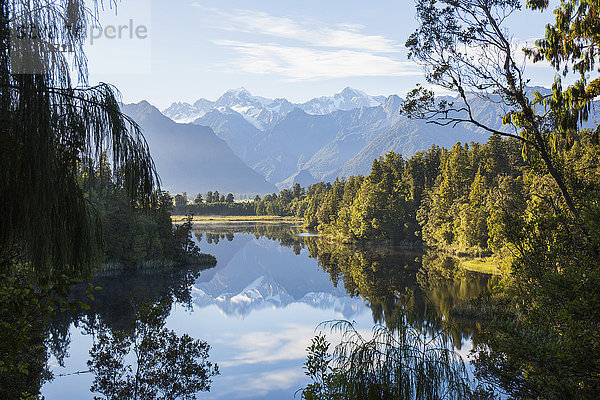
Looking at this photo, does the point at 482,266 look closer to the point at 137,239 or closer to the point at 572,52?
the point at 137,239

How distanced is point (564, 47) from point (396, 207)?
60654 millimetres

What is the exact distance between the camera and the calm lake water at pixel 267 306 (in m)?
19.0

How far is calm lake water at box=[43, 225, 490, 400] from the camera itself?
19.0 meters

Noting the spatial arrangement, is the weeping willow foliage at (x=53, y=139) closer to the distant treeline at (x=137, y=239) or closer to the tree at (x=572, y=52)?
the tree at (x=572, y=52)

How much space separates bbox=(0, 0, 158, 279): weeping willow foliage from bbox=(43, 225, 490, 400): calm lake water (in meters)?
7.98

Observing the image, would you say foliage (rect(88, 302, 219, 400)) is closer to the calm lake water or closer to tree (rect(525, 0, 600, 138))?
the calm lake water

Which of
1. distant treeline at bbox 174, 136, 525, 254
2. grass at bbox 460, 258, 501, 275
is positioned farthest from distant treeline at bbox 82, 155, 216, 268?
distant treeline at bbox 174, 136, 525, 254

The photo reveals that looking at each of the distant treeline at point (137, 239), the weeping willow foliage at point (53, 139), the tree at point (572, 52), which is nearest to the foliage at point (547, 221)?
the tree at point (572, 52)

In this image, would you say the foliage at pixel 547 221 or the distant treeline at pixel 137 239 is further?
the distant treeline at pixel 137 239

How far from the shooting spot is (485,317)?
24.7 metres

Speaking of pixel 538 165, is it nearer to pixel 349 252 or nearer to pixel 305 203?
pixel 349 252

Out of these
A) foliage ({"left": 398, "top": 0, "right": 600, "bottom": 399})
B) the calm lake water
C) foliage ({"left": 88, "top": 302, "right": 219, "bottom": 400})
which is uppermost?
foliage ({"left": 398, "top": 0, "right": 600, "bottom": 399})

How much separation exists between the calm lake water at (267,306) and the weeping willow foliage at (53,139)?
26.2 ft

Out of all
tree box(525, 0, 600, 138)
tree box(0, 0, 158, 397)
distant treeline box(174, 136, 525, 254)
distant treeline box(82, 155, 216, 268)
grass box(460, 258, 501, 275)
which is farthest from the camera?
distant treeline box(174, 136, 525, 254)
